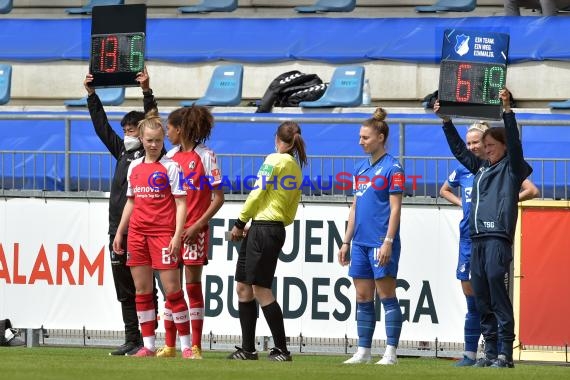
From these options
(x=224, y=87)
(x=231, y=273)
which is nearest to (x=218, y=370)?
(x=231, y=273)

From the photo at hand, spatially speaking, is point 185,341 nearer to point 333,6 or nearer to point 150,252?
point 150,252

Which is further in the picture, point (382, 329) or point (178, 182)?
point (382, 329)

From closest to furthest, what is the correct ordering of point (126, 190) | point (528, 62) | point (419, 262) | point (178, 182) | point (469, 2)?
point (178, 182) < point (126, 190) < point (419, 262) < point (528, 62) < point (469, 2)

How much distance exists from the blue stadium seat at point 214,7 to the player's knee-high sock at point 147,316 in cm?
1411

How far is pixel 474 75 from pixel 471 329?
6.60ft

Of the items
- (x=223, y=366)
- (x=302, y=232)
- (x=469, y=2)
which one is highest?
(x=469, y=2)

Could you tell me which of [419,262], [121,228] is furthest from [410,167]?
[121,228]

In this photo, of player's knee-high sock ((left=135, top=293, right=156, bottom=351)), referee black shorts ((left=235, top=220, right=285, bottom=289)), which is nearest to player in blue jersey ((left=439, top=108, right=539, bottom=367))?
referee black shorts ((left=235, top=220, right=285, bottom=289))

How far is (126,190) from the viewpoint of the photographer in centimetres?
1360

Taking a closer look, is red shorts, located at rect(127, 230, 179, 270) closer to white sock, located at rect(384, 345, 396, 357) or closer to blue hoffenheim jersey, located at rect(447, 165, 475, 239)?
white sock, located at rect(384, 345, 396, 357)

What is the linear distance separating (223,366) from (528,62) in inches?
457

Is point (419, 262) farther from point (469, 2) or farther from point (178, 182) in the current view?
point (469, 2)

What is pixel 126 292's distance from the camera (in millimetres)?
13828

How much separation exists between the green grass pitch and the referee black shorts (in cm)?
71
